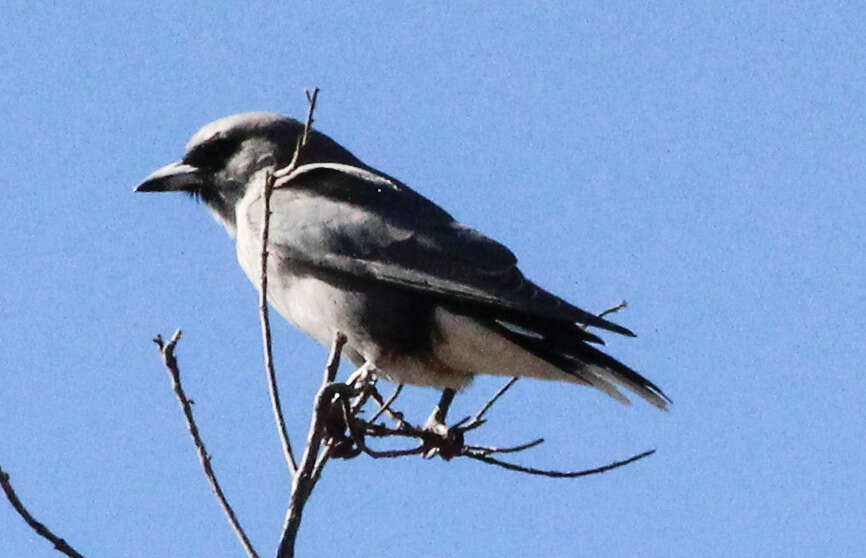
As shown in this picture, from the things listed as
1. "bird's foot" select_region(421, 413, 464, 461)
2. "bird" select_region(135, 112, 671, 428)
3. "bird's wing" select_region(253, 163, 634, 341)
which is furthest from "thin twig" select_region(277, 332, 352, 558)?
"bird's wing" select_region(253, 163, 634, 341)

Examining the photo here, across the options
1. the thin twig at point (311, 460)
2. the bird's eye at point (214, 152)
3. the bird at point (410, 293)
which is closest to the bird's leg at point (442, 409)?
the bird at point (410, 293)

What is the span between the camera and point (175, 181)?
24.3 feet

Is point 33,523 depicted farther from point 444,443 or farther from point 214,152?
point 214,152

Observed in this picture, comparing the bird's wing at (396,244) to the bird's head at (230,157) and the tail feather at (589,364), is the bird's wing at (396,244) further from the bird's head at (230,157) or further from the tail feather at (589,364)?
the bird's head at (230,157)

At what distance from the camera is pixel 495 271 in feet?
20.3

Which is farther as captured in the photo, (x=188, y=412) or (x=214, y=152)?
(x=214, y=152)

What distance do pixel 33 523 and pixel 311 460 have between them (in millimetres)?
836

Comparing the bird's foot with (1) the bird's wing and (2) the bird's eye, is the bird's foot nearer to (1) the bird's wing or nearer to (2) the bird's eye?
(1) the bird's wing

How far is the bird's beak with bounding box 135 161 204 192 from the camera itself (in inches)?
292

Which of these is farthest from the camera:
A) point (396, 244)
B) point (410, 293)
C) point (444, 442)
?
point (396, 244)

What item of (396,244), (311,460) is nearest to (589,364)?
(396,244)

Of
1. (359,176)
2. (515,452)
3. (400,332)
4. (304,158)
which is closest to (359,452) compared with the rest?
(515,452)

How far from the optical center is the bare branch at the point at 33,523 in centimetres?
370

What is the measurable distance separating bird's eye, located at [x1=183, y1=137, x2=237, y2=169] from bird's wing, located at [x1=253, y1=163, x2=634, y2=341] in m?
0.77
